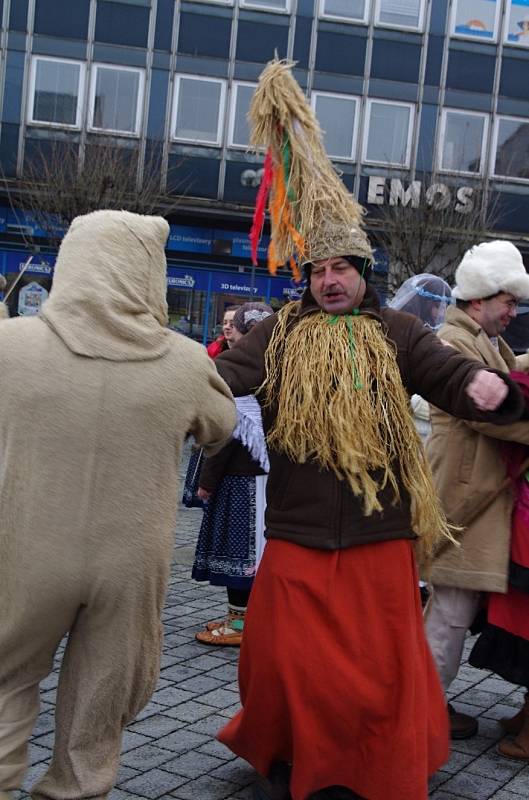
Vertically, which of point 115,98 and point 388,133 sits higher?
point 115,98

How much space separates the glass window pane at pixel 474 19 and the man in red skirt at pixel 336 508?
22.7 m

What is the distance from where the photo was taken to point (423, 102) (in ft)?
80.5

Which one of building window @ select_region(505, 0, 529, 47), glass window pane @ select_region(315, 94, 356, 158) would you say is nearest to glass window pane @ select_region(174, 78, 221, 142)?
glass window pane @ select_region(315, 94, 356, 158)

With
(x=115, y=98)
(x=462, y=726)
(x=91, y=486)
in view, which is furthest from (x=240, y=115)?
(x=91, y=486)

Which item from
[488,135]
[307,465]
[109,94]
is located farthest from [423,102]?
[307,465]

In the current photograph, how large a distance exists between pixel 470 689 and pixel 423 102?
21.4 m

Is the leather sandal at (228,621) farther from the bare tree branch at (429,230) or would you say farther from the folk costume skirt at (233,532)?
the bare tree branch at (429,230)

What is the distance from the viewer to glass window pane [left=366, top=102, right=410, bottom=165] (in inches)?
968

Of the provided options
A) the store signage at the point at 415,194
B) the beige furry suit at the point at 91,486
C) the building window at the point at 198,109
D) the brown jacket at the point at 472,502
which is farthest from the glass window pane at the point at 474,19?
the beige furry suit at the point at 91,486

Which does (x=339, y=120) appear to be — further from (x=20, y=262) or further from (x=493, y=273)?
(x=493, y=273)

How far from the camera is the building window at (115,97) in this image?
23.8 metres

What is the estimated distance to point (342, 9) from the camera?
24359 mm

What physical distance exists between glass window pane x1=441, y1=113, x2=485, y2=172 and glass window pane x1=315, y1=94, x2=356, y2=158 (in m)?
2.21

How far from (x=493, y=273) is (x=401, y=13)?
Answer: 22012 millimetres
